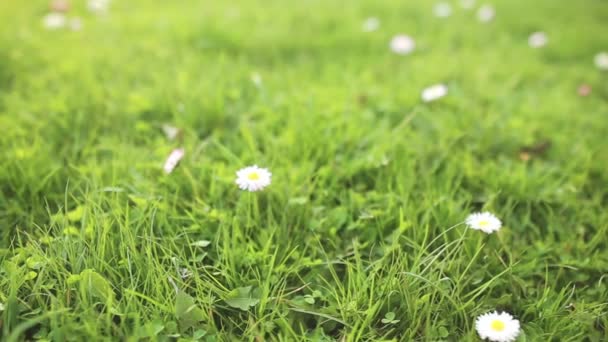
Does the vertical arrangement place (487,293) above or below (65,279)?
below

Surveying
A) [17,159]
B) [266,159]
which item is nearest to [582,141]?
[266,159]

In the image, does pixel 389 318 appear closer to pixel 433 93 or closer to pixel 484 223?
pixel 484 223

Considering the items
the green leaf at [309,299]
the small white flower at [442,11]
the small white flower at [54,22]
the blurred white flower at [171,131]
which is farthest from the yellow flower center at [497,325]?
the small white flower at [54,22]

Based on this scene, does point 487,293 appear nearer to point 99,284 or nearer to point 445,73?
point 99,284

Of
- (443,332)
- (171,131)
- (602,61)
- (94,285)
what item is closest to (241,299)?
(94,285)

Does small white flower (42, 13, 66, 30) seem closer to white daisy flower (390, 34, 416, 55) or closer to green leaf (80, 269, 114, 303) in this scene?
white daisy flower (390, 34, 416, 55)
